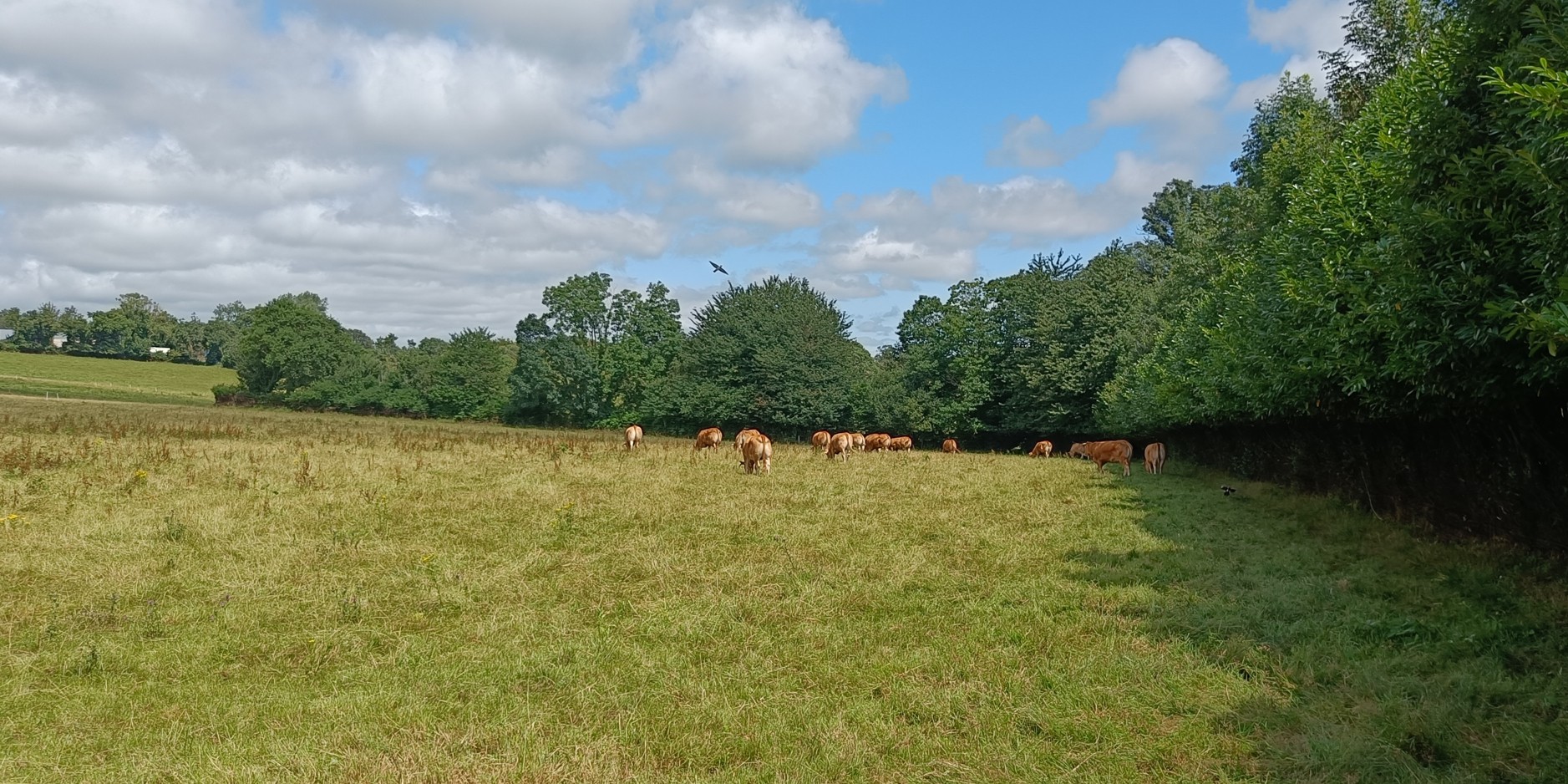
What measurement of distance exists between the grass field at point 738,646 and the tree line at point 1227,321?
2.51 metres

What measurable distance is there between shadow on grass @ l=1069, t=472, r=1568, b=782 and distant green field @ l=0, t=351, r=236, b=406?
72922 millimetres

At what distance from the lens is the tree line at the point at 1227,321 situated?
6789 millimetres

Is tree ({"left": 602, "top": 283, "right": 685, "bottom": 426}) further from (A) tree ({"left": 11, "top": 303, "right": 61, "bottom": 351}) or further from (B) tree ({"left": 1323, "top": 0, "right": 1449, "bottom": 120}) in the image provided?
(A) tree ({"left": 11, "top": 303, "right": 61, "bottom": 351})

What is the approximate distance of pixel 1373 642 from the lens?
24.7 feet

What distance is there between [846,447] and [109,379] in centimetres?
8902

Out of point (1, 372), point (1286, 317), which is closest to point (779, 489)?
point (1286, 317)

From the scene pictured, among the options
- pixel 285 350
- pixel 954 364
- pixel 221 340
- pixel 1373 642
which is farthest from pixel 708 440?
pixel 221 340

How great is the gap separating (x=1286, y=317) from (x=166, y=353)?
5473 inches

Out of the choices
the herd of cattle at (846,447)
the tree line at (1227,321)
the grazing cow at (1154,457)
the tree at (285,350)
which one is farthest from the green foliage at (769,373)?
the tree at (285,350)

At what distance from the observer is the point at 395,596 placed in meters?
8.76

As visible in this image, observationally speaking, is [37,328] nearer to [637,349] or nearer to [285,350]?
[285,350]

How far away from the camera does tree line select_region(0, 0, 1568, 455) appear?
6789 millimetres

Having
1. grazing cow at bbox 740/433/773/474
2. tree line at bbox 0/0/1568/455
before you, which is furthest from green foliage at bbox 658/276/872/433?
grazing cow at bbox 740/433/773/474

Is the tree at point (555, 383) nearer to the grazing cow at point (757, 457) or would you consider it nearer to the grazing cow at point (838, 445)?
the grazing cow at point (838, 445)
